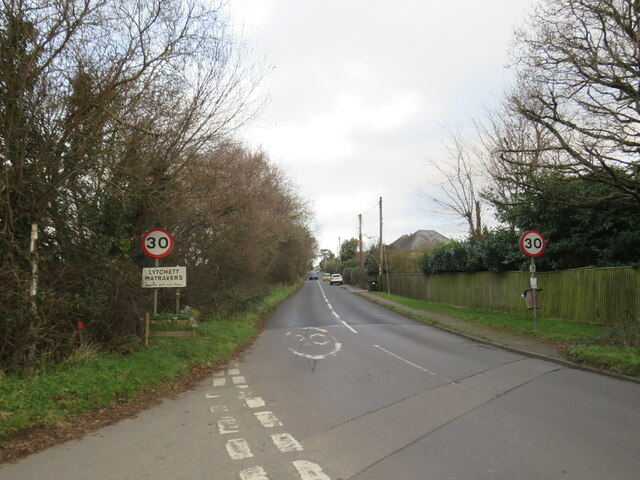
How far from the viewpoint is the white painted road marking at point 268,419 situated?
5.90m

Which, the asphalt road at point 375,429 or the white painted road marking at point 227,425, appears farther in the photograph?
the white painted road marking at point 227,425

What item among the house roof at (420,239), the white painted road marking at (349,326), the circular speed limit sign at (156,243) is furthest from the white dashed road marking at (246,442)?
the house roof at (420,239)

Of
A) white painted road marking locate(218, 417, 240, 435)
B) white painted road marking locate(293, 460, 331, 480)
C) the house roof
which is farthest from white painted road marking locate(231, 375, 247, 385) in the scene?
the house roof

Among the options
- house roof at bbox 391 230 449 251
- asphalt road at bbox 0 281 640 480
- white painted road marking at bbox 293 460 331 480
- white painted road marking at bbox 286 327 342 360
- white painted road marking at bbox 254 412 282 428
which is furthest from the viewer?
house roof at bbox 391 230 449 251

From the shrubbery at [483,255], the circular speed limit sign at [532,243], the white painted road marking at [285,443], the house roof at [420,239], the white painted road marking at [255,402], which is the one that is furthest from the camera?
the house roof at [420,239]

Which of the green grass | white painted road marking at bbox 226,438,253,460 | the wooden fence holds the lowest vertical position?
white painted road marking at bbox 226,438,253,460

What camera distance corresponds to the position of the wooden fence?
13211 millimetres

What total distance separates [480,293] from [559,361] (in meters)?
13.6

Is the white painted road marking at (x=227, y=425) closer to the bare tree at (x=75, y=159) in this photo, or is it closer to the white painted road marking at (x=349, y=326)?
the bare tree at (x=75, y=159)

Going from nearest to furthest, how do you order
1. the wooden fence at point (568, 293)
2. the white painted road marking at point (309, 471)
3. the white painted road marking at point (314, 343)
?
the white painted road marking at point (309, 471), the white painted road marking at point (314, 343), the wooden fence at point (568, 293)

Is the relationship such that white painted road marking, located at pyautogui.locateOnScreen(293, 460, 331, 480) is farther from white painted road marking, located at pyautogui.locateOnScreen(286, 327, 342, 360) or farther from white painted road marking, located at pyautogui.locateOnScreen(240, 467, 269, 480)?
white painted road marking, located at pyautogui.locateOnScreen(286, 327, 342, 360)

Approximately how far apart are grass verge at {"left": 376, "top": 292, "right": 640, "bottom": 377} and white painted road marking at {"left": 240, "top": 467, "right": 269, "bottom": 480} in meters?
7.29

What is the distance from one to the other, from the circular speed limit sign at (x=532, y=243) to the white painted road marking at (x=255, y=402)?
32.7ft

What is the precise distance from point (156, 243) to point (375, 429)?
6.69 m
